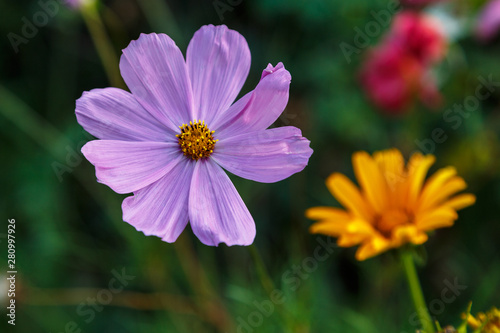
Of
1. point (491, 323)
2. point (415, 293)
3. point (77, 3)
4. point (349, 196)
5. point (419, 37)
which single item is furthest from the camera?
point (419, 37)

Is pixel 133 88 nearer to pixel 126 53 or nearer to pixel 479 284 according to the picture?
pixel 126 53

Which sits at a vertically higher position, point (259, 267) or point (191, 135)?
point (191, 135)

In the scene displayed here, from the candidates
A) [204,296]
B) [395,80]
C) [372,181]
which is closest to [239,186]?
[204,296]

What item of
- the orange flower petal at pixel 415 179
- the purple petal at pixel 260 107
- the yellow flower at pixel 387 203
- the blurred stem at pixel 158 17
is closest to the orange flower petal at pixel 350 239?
the yellow flower at pixel 387 203

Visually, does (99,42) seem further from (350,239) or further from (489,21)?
(489,21)

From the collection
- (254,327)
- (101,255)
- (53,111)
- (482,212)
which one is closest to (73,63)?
(53,111)

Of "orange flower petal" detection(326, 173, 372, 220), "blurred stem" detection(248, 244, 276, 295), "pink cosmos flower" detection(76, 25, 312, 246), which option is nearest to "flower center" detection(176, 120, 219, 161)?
"pink cosmos flower" detection(76, 25, 312, 246)

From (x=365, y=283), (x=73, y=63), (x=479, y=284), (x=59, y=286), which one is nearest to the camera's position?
(x=479, y=284)
